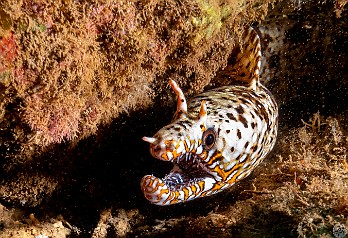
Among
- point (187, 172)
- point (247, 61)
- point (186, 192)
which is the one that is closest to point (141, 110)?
point (187, 172)

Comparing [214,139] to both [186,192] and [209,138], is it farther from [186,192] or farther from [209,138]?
[186,192]

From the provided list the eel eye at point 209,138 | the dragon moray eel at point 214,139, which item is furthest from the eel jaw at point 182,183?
the eel eye at point 209,138

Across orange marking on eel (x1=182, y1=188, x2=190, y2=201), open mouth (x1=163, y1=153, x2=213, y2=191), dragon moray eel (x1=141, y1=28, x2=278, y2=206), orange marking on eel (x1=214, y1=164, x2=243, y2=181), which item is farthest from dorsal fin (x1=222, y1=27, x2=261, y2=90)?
orange marking on eel (x1=182, y1=188, x2=190, y2=201)

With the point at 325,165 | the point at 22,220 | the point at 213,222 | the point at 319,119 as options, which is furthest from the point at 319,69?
the point at 22,220

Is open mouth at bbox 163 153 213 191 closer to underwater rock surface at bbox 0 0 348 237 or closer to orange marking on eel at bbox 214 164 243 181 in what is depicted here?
orange marking on eel at bbox 214 164 243 181

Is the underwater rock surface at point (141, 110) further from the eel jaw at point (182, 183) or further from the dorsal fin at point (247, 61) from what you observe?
the eel jaw at point (182, 183)

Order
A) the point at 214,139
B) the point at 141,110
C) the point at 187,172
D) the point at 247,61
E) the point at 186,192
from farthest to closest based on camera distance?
the point at 247,61 → the point at 141,110 → the point at 187,172 → the point at 214,139 → the point at 186,192
